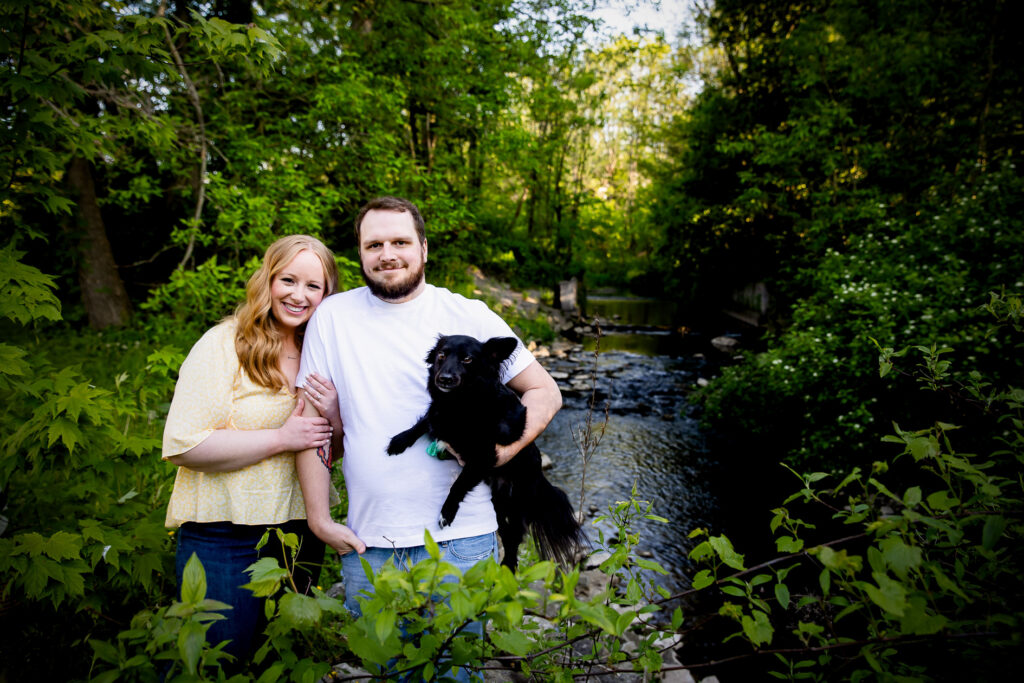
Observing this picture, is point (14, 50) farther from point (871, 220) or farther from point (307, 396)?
point (871, 220)

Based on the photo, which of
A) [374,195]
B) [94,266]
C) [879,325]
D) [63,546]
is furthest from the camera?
[94,266]

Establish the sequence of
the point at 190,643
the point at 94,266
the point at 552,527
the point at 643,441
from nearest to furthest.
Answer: the point at 190,643 → the point at 552,527 → the point at 643,441 → the point at 94,266

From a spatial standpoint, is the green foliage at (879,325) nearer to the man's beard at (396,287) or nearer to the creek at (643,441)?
the creek at (643,441)

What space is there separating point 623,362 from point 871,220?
619 cm

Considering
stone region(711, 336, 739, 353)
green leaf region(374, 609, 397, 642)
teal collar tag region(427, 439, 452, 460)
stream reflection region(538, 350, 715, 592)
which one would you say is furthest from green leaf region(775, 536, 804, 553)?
stone region(711, 336, 739, 353)

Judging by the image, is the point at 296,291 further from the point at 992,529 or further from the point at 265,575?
the point at 992,529

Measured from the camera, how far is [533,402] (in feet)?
7.09

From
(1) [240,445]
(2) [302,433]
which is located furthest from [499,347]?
(1) [240,445]

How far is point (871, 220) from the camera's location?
9.04m

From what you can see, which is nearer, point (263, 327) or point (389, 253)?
point (389, 253)

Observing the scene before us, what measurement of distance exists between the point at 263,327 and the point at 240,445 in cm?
54

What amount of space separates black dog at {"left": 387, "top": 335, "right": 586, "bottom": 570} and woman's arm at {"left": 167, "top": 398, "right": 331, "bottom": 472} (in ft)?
1.17

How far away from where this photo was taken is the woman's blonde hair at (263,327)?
2072 mm

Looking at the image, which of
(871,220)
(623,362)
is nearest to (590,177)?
(623,362)
